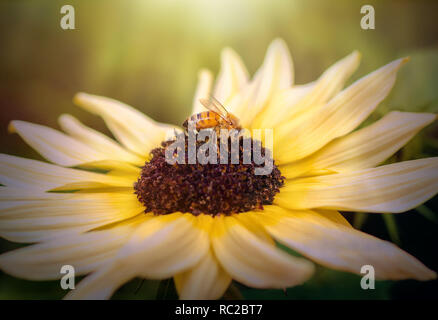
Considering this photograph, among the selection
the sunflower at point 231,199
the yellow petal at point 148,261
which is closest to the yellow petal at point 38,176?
the sunflower at point 231,199

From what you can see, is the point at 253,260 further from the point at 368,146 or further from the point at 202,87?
the point at 202,87

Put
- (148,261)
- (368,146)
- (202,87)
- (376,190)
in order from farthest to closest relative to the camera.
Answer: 1. (202,87)
2. (368,146)
3. (376,190)
4. (148,261)

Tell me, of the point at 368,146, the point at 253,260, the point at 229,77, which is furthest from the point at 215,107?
the point at 253,260

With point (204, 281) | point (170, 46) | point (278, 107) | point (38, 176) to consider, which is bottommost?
point (204, 281)

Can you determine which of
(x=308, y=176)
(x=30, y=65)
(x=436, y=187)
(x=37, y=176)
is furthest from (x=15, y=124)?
(x=436, y=187)

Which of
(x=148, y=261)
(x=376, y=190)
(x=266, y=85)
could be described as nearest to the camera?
(x=148, y=261)

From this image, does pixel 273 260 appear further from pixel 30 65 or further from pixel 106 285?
pixel 30 65

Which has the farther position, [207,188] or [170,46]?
[170,46]

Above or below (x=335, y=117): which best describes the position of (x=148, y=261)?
below
